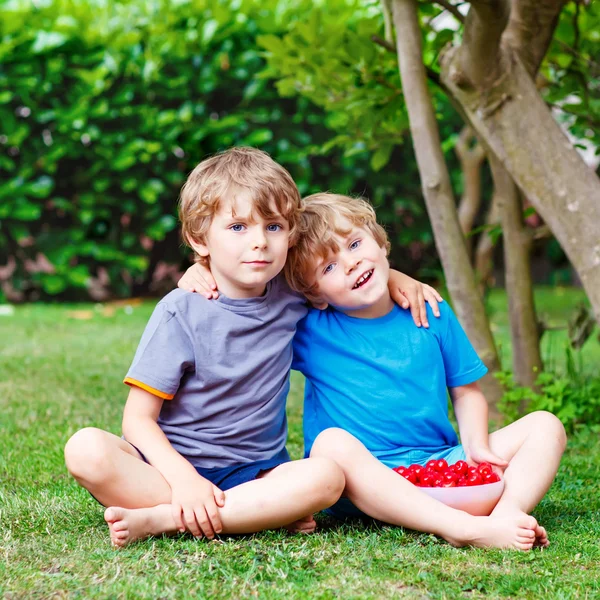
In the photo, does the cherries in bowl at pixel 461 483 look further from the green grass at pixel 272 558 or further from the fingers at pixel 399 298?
the fingers at pixel 399 298

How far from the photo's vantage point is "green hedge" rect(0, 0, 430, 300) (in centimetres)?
662

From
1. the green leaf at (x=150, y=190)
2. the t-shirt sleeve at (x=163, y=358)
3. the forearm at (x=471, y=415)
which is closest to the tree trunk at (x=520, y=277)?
A: the forearm at (x=471, y=415)

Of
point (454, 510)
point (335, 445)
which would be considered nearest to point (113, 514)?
point (335, 445)

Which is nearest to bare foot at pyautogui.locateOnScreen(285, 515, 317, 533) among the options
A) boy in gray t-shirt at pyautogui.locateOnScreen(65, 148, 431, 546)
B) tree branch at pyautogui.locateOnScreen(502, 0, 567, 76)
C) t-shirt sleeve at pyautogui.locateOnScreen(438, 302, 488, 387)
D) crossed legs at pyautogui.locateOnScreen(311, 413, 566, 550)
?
boy in gray t-shirt at pyautogui.locateOnScreen(65, 148, 431, 546)

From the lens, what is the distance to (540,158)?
3.00 m

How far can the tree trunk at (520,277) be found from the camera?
3.63 meters

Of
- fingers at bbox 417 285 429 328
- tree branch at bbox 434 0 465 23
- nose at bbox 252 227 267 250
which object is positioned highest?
tree branch at bbox 434 0 465 23

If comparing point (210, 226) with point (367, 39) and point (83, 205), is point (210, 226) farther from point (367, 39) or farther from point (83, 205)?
point (83, 205)

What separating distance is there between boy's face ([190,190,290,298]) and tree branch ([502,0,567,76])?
55.9 inches

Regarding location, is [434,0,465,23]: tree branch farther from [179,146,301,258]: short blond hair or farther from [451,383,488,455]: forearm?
[451,383,488,455]: forearm

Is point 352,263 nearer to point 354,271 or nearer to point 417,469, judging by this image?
point 354,271

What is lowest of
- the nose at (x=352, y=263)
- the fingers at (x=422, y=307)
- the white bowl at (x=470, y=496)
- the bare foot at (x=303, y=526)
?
the bare foot at (x=303, y=526)

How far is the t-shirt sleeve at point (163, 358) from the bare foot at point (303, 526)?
1.44 ft

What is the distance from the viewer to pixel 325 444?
2205mm
